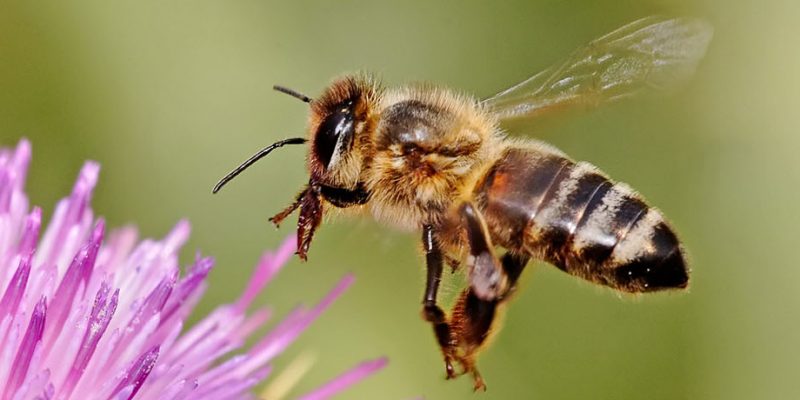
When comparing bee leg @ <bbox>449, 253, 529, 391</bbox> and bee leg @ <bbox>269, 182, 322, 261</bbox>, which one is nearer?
bee leg @ <bbox>449, 253, 529, 391</bbox>

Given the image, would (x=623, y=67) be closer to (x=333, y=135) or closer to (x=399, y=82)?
(x=333, y=135)

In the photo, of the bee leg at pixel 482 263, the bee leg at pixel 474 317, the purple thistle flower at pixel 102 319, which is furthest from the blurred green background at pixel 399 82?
the bee leg at pixel 482 263

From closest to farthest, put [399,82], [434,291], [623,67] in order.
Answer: [434,291] → [623,67] → [399,82]

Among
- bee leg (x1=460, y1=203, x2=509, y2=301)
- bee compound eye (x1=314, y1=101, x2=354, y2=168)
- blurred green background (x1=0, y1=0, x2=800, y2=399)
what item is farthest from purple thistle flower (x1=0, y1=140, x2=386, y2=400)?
blurred green background (x1=0, y1=0, x2=800, y2=399)

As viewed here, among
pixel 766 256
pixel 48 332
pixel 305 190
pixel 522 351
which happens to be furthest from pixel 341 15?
pixel 48 332

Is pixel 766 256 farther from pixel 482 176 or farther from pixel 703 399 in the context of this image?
pixel 482 176

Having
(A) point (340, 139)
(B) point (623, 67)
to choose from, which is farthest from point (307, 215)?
(B) point (623, 67)

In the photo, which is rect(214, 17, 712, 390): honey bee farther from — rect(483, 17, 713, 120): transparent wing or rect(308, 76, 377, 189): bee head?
rect(483, 17, 713, 120): transparent wing
